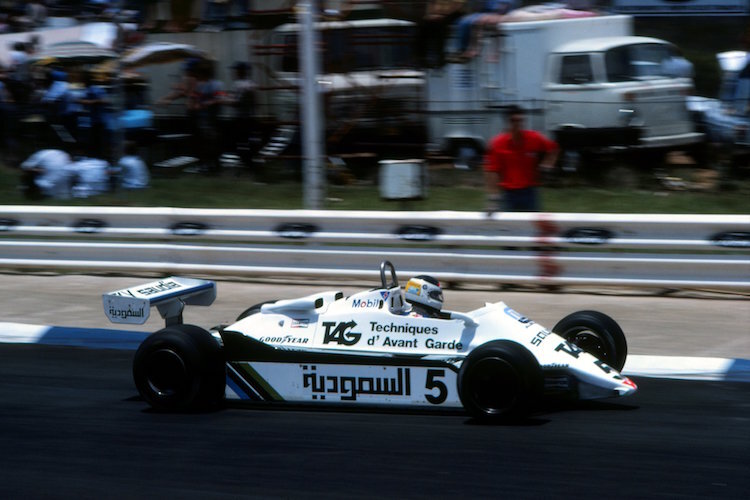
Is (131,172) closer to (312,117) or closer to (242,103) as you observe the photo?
(242,103)

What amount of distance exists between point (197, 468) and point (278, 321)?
1.18 metres

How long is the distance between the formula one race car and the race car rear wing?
0.01m

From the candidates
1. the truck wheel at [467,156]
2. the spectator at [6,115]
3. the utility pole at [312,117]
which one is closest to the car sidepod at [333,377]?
the utility pole at [312,117]

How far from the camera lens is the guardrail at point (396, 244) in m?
9.10

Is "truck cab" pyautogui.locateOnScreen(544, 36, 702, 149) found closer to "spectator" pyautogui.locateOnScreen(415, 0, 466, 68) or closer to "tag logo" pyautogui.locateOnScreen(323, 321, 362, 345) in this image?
"spectator" pyautogui.locateOnScreen(415, 0, 466, 68)

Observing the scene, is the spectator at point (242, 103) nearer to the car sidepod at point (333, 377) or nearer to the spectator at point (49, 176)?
the spectator at point (49, 176)

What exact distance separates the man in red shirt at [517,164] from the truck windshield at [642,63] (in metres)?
4.56

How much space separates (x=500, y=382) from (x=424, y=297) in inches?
27.0

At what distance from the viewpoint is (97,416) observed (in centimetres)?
641

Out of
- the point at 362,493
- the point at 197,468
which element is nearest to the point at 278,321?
the point at 197,468

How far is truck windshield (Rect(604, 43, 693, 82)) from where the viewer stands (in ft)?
45.0

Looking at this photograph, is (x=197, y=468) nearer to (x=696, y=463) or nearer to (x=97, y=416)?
(x=97, y=416)

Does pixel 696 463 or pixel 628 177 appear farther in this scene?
pixel 628 177

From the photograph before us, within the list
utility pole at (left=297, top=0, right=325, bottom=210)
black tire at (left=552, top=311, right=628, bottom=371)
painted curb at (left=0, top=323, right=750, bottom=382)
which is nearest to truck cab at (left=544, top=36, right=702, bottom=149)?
utility pole at (left=297, top=0, right=325, bottom=210)
